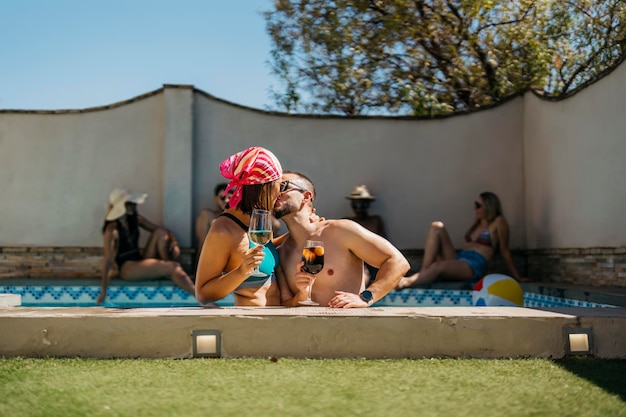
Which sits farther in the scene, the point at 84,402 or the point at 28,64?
the point at 28,64

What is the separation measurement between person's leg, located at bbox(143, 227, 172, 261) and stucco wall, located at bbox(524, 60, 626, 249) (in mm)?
5064

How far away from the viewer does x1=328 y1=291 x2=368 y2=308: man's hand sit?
3.38 meters

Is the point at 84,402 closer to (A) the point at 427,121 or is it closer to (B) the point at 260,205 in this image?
(B) the point at 260,205

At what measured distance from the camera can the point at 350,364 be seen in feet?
9.52

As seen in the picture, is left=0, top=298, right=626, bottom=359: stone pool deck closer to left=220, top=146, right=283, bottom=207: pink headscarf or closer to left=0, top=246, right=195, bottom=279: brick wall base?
left=220, top=146, right=283, bottom=207: pink headscarf

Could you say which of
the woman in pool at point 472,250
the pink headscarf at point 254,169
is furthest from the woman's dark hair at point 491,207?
the pink headscarf at point 254,169

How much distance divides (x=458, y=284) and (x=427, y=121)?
2.84 metres

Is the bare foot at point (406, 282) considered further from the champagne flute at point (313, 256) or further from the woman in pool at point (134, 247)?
the champagne flute at point (313, 256)

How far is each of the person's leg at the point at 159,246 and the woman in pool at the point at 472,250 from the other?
3226 mm

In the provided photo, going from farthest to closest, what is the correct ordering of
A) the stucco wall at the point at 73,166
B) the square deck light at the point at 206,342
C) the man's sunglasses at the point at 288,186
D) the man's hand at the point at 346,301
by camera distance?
the stucco wall at the point at 73,166, the man's sunglasses at the point at 288,186, the man's hand at the point at 346,301, the square deck light at the point at 206,342

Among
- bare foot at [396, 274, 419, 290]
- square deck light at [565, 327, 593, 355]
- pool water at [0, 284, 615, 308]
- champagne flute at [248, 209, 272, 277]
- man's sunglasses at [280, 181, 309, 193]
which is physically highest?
man's sunglasses at [280, 181, 309, 193]

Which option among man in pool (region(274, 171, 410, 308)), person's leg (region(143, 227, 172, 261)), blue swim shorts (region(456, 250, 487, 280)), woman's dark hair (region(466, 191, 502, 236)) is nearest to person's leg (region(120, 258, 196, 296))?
person's leg (region(143, 227, 172, 261))

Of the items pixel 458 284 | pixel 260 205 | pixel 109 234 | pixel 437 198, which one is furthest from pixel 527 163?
pixel 260 205

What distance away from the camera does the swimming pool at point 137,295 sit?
8570mm
